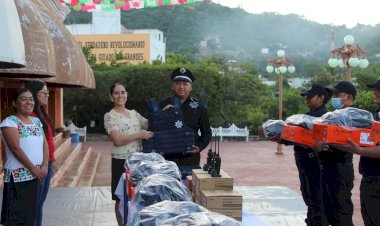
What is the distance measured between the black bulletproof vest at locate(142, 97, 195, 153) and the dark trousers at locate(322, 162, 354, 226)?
1.47 metres

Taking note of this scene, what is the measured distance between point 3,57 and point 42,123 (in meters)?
1.92

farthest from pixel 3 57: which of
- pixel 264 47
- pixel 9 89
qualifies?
pixel 264 47

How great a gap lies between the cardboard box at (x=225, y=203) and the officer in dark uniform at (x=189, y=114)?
1.40 meters

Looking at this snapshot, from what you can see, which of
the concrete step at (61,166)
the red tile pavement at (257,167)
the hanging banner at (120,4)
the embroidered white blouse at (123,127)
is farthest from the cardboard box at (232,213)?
the hanging banner at (120,4)

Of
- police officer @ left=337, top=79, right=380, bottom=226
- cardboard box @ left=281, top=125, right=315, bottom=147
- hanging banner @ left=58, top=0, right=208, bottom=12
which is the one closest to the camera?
police officer @ left=337, top=79, right=380, bottom=226

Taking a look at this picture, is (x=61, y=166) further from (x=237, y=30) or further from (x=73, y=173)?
(x=237, y=30)

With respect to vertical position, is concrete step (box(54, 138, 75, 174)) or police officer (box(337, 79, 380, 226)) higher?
police officer (box(337, 79, 380, 226))

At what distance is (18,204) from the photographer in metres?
3.84

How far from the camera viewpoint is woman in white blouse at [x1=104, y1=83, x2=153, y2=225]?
444 cm

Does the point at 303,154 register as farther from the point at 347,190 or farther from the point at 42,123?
the point at 42,123

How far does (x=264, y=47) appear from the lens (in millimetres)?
106812

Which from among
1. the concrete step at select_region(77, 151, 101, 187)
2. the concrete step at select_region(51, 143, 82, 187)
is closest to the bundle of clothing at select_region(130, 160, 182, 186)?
the concrete step at select_region(51, 143, 82, 187)

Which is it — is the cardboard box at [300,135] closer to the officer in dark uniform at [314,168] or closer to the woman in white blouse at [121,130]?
the officer in dark uniform at [314,168]

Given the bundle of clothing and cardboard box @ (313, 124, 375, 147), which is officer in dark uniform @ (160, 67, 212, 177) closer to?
the bundle of clothing
